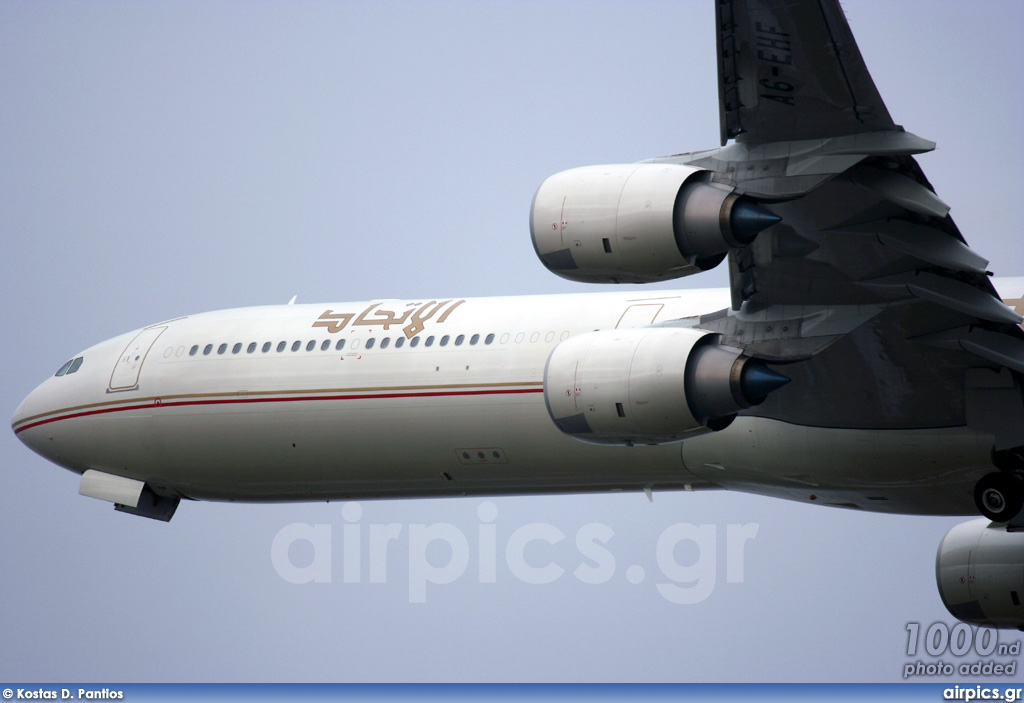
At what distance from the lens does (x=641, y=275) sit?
1391 centimetres

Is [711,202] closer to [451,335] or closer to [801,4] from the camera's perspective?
[801,4]

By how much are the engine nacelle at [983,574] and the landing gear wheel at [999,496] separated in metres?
3.67

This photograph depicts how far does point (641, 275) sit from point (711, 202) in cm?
102

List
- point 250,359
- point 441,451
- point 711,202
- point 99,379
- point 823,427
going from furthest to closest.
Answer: point 99,379
point 250,359
point 441,451
point 823,427
point 711,202

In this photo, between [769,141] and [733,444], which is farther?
[733,444]

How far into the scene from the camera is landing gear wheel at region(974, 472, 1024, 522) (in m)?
16.6


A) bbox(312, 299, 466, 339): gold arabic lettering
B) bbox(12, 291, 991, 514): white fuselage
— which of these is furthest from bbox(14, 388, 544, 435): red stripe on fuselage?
bbox(312, 299, 466, 339): gold arabic lettering

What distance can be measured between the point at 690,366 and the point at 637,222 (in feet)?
7.09

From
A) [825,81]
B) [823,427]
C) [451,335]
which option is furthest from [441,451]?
[825,81]

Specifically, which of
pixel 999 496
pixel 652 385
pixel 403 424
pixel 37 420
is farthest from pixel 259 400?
pixel 999 496

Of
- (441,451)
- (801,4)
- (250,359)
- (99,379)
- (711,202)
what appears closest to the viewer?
(801,4)

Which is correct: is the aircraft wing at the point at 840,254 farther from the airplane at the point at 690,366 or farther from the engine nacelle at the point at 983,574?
the engine nacelle at the point at 983,574

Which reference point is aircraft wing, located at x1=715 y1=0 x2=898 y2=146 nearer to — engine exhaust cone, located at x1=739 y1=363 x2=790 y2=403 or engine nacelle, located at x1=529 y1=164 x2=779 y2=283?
engine nacelle, located at x1=529 y1=164 x2=779 y2=283

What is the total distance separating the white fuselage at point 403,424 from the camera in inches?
697
